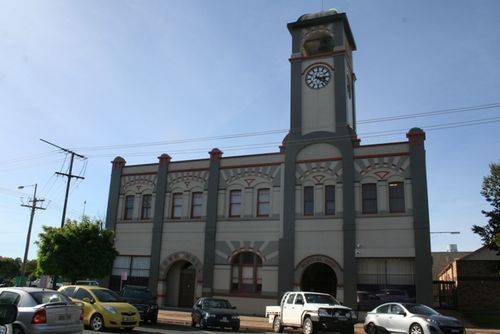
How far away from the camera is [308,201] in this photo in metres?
31.1

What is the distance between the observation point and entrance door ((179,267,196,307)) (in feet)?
112

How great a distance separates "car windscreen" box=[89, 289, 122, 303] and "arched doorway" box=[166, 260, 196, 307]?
1541 centimetres

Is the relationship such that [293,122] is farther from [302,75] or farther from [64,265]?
[64,265]

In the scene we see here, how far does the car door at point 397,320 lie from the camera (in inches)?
703

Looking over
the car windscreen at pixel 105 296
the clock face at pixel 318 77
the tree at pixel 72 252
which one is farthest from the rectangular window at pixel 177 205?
the car windscreen at pixel 105 296

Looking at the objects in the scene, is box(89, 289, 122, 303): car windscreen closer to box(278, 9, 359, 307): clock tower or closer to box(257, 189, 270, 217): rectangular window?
box(278, 9, 359, 307): clock tower

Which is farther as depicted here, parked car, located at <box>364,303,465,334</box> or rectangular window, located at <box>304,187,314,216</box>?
rectangular window, located at <box>304,187,314,216</box>

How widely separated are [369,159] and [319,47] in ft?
35.1

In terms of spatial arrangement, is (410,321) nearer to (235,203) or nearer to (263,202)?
(263,202)

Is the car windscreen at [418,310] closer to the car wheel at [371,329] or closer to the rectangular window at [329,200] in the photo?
the car wheel at [371,329]

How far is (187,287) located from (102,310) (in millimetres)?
17118

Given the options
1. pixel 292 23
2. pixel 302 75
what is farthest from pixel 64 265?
pixel 292 23

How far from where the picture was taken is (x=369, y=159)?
30.0 meters

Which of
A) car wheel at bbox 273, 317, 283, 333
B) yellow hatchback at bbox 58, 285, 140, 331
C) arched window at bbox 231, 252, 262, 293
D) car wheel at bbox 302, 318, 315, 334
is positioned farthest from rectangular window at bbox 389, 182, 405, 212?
yellow hatchback at bbox 58, 285, 140, 331
